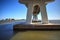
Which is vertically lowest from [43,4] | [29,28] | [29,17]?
[29,28]

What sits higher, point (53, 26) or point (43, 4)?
point (43, 4)

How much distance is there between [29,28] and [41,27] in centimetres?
146

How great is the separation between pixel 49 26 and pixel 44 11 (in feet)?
12.3

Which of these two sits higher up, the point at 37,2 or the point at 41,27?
the point at 37,2

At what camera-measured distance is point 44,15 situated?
18.1m

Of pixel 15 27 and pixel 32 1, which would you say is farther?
pixel 32 1

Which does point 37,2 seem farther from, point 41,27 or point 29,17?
point 41,27

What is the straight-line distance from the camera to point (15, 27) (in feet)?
50.0

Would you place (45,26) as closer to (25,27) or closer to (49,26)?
(49,26)

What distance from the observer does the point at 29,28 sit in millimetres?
15500

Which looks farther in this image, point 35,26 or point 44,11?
point 44,11

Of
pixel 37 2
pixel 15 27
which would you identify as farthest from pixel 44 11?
pixel 15 27

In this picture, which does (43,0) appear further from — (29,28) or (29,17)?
(29,28)

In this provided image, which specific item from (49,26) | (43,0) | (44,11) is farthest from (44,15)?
(49,26)
